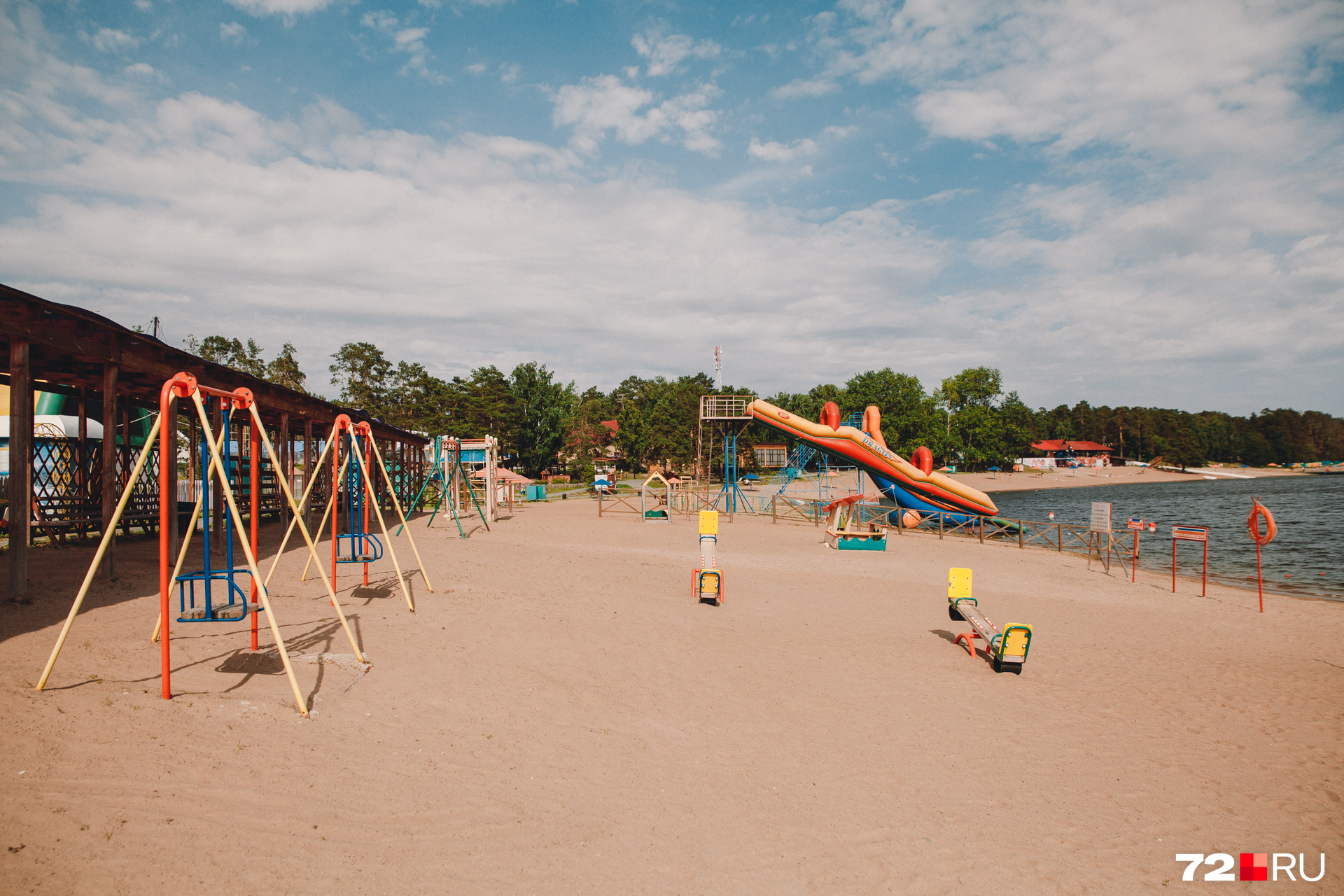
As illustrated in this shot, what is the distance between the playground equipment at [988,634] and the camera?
8.75 metres

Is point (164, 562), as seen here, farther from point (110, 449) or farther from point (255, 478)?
point (110, 449)

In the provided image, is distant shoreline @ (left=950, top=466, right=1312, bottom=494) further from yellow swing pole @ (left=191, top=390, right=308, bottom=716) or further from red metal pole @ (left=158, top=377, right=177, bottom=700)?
red metal pole @ (left=158, top=377, right=177, bottom=700)

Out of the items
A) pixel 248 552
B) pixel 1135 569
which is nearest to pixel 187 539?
pixel 248 552

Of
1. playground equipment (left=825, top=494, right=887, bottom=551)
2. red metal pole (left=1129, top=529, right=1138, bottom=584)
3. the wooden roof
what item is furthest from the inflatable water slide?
the wooden roof

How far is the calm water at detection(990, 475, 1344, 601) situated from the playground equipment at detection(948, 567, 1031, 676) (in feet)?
46.6

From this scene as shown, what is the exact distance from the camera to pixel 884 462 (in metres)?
30.2

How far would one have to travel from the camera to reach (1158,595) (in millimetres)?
15680

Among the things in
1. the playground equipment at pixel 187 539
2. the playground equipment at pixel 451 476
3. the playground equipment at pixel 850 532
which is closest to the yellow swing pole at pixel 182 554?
the playground equipment at pixel 187 539

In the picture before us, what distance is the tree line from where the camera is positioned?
56.4 m

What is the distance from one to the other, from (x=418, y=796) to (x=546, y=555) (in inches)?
471

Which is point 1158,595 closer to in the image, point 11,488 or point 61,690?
point 61,690

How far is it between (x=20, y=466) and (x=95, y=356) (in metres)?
2.54

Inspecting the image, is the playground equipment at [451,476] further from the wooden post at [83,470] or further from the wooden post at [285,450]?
the wooden post at [83,470]

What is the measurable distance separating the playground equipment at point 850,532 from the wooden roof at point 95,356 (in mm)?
17457
